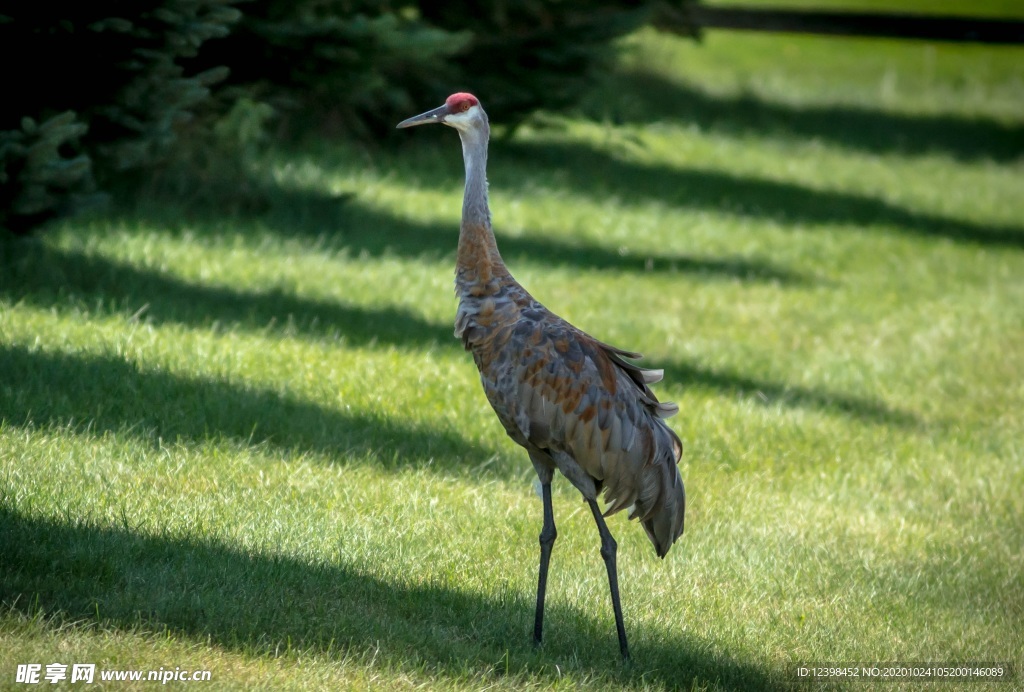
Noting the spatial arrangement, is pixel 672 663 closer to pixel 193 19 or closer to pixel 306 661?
pixel 306 661

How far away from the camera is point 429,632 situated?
5.12 m

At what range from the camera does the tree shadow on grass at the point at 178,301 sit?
331 inches

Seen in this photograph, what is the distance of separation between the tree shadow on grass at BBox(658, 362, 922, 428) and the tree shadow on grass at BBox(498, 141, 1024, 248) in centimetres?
591

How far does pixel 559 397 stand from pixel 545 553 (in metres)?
0.73

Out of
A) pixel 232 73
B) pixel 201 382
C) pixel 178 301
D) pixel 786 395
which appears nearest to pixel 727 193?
pixel 232 73

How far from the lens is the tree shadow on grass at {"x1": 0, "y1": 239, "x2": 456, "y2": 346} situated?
27.6 feet

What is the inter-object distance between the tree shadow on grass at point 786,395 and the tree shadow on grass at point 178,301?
1.84 metres

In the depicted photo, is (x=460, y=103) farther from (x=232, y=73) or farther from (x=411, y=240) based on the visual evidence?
(x=232, y=73)

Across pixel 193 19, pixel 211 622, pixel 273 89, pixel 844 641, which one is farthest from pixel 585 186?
pixel 211 622

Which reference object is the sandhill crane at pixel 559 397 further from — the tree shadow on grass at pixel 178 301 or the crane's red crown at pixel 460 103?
the tree shadow on grass at pixel 178 301

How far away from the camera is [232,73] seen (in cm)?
1171

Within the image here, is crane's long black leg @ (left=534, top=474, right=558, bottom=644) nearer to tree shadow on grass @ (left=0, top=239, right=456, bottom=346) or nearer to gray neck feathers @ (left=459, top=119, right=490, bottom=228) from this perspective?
gray neck feathers @ (left=459, top=119, right=490, bottom=228)

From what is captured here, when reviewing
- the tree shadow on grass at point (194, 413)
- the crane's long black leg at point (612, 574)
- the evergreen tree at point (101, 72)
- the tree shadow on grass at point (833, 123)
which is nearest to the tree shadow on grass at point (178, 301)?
the evergreen tree at point (101, 72)

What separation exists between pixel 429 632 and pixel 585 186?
36.2ft
